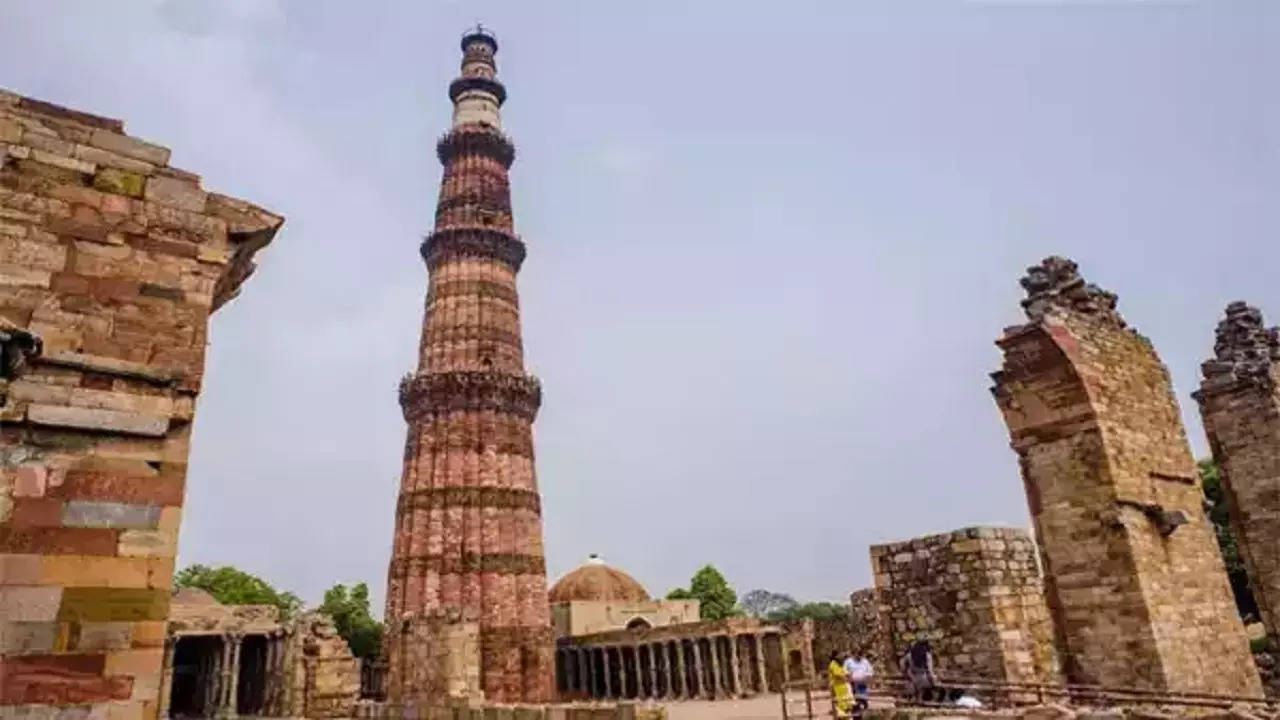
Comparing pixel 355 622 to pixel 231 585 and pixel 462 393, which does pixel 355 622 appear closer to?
pixel 231 585

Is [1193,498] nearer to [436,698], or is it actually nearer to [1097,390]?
[1097,390]

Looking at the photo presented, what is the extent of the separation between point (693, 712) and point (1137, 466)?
1208 cm

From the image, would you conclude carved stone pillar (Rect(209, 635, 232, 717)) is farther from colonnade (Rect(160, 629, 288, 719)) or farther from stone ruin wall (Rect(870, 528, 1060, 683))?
stone ruin wall (Rect(870, 528, 1060, 683))

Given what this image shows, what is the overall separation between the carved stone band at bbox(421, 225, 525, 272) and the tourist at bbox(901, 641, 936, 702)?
2294cm

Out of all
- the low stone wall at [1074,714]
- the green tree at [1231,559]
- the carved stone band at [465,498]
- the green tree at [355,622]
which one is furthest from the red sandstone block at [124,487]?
the green tree at [355,622]

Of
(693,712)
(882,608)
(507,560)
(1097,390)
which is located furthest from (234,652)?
(1097,390)

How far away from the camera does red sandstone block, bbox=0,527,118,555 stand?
4.24m

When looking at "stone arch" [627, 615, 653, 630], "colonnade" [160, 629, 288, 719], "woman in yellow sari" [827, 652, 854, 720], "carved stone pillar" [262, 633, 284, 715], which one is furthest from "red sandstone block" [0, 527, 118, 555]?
"stone arch" [627, 615, 653, 630]

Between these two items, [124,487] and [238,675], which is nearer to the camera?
[124,487]

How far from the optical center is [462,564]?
78.9 feet

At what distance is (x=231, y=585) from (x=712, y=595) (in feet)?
80.7

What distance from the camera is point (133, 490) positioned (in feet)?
15.2

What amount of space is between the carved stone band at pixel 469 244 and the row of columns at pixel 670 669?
14.1 m

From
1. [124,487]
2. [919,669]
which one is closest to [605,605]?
[919,669]
